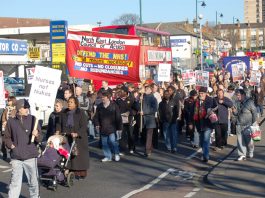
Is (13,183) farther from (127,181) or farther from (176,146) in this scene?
(176,146)

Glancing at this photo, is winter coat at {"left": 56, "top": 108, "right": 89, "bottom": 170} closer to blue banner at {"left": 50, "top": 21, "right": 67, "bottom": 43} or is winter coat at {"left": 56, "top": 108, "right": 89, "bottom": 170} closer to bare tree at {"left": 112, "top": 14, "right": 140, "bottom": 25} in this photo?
blue banner at {"left": 50, "top": 21, "right": 67, "bottom": 43}

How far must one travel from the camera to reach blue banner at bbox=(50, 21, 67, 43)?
34531 mm

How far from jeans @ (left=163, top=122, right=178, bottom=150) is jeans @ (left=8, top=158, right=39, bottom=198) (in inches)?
248

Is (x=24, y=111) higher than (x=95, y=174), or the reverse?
(x=24, y=111)

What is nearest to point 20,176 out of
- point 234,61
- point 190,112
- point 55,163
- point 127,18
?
point 55,163

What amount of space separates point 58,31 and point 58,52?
4.40ft

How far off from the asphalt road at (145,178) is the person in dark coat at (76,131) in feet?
1.27

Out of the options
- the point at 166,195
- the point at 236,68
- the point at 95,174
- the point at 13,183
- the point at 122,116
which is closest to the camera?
the point at 13,183

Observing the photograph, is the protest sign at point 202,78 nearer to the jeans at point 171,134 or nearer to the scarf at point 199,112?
the jeans at point 171,134

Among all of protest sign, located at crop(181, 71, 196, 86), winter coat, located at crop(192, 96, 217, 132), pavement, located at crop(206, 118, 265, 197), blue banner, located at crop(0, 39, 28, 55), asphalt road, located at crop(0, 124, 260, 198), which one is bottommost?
asphalt road, located at crop(0, 124, 260, 198)

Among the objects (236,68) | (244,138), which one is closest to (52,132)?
(244,138)

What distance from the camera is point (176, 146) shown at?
15.0 m

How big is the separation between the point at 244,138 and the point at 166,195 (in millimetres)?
3814

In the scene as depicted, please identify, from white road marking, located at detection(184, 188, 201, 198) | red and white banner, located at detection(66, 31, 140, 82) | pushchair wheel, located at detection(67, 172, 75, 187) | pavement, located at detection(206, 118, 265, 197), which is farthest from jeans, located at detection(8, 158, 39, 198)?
red and white banner, located at detection(66, 31, 140, 82)
